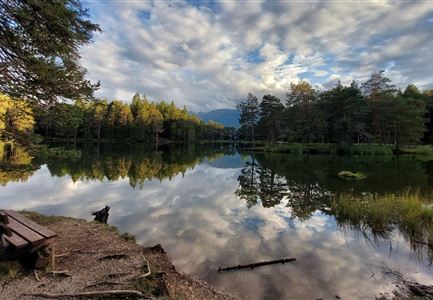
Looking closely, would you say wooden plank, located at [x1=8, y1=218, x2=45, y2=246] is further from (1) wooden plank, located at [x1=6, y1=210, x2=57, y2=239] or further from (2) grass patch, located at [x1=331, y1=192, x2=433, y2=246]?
(2) grass patch, located at [x1=331, y1=192, x2=433, y2=246]

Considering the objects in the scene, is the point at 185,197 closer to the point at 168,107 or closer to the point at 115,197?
the point at 115,197

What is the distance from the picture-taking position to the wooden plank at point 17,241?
19.7 ft

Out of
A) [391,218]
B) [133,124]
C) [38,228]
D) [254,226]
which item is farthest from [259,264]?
[133,124]

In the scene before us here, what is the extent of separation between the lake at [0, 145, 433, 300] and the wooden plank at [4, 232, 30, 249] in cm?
216

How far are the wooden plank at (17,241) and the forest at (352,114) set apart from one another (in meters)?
52.8

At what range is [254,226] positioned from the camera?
12422 mm

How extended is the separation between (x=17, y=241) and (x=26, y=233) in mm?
434

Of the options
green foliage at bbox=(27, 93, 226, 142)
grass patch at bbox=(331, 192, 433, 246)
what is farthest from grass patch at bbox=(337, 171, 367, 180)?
green foliage at bbox=(27, 93, 226, 142)

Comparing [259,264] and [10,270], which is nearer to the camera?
[10,270]

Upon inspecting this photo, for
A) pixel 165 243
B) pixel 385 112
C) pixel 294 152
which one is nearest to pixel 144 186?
pixel 165 243

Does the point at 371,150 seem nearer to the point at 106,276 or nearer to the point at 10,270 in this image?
the point at 106,276

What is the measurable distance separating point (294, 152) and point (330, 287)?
2072 inches

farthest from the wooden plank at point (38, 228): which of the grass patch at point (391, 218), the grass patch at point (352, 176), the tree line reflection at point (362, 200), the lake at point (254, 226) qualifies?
the grass patch at point (352, 176)

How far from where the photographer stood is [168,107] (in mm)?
107562
